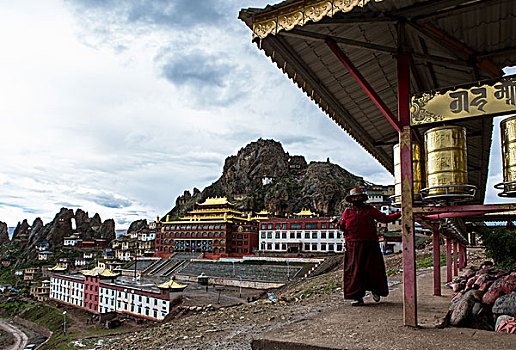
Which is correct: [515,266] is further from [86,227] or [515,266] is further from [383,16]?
[86,227]

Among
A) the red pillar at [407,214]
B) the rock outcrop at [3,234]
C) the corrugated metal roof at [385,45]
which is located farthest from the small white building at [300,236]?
the rock outcrop at [3,234]

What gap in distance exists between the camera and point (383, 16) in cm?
369

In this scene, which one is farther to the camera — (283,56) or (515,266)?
(515,266)

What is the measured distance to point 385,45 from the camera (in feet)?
14.1

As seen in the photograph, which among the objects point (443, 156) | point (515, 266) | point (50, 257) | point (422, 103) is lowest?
point (50, 257)

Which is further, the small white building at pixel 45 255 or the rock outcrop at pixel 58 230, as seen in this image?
the rock outcrop at pixel 58 230

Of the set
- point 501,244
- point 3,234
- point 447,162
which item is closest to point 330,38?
point 447,162

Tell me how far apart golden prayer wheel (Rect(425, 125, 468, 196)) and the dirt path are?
113 feet

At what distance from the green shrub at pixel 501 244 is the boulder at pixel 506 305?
14.2 feet

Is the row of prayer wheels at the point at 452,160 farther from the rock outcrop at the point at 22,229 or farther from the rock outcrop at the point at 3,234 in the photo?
the rock outcrop at the point at 3,234

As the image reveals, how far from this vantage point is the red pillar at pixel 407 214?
3482 millimetres

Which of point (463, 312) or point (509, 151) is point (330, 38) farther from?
point (463, 312)

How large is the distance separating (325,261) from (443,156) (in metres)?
34.8

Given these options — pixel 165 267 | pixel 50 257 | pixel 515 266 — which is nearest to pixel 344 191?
pixel 165 267
